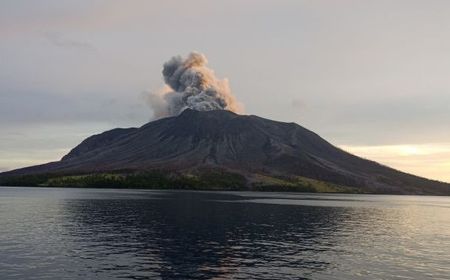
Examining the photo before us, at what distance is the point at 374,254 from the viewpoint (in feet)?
216

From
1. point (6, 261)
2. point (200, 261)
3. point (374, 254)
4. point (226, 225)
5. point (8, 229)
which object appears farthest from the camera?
point (226, 225)

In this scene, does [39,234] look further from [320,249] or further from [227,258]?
[320,249]

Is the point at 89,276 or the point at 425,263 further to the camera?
the point at 425,263

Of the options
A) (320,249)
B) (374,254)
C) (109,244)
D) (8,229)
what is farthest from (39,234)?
(374,254)

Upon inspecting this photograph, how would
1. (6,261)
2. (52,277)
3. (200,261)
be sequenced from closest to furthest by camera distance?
(52,277) < (6,261) < (200,261)

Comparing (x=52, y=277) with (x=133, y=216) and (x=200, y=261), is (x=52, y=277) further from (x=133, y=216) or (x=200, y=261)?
(x=133, y=216)

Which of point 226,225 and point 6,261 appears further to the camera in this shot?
point 226,225

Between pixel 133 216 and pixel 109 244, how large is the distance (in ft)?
143

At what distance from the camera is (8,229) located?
263 feet

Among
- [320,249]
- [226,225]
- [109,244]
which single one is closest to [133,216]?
[226,225]

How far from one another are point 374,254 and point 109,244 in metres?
36.9

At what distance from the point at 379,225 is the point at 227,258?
62894 millimetres

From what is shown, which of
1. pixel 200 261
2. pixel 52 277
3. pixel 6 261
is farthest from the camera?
pixel 200 261

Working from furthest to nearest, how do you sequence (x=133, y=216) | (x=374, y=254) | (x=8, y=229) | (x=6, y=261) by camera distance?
(x=133, y=216) → (x=8, y=229) → (x=374, y=254) → (x=6, y=261)
